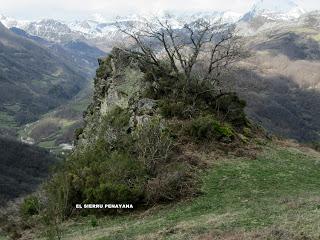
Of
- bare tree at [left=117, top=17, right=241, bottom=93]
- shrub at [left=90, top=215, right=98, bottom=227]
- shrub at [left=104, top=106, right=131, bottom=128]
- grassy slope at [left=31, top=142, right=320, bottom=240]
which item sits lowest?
shrub at [left=90, top=215, right=98, bottom=227]

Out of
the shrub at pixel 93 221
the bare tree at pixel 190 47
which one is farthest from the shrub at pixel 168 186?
the bare tree at pixel 190 47

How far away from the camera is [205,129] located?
125 ft

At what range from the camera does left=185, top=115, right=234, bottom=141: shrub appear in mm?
38219

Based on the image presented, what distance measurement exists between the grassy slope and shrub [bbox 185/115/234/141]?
3196mm

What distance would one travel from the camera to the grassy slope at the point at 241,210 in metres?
18.8

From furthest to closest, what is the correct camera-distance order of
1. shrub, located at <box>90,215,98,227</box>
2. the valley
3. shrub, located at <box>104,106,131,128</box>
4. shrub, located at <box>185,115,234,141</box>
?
shrub, located at <box>104,106,131,128</box> < shrub, located at <box>185,115,234,141</box> < shrub, located at <box>90,215,98,227</box> < the valley

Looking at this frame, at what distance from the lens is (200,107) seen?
43.8m

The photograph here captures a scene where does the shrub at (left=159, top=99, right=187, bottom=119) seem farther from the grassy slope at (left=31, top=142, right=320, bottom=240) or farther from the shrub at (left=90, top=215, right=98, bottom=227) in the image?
the shrub at (left=90, top=215, right=98, bottom=227)

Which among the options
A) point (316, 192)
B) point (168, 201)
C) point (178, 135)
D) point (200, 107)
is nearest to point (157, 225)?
point (168, 201)

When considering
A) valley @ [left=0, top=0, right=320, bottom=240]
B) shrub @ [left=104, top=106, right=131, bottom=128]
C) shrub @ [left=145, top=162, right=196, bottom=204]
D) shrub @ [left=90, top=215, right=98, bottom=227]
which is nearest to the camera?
valley @ [left=0, top=0, right=320, bottom=240]

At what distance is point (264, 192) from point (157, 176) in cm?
651

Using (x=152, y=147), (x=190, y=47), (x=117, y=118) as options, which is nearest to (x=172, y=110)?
(x=117, y=118)

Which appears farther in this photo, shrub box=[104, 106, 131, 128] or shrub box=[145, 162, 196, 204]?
shrub box=[104, 106, 131, 128]

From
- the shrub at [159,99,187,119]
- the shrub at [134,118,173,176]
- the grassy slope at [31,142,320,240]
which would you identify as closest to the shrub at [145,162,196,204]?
the grassy slope at [31,142,320,240]
